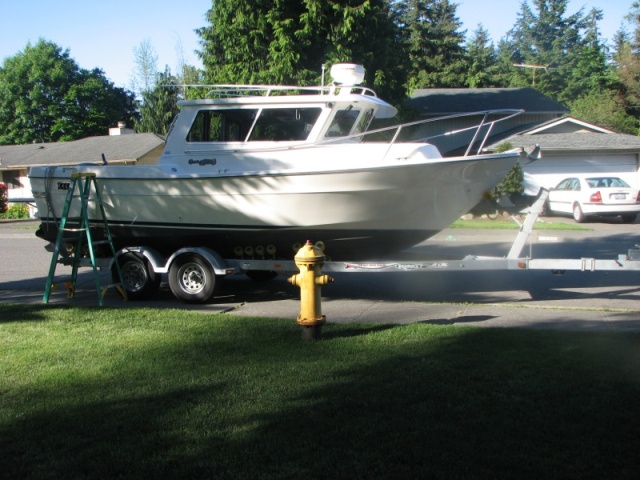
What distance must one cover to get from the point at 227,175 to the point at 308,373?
4010 mm

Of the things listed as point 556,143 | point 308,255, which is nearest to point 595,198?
point 556,143

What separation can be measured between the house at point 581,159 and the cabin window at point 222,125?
64.3 ft

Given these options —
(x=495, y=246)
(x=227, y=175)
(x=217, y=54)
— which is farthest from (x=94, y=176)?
(x=217, y=54)

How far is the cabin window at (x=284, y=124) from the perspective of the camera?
10000mm

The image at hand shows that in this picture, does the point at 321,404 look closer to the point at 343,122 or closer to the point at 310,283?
the point at 310,283

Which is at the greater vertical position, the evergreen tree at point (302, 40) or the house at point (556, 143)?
the evergreen tree at point (302, 40)

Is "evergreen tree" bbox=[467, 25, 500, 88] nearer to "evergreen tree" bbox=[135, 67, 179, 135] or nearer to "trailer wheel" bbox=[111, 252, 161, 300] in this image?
"evergreen tree" bbox=[135, 67, 179, 135]

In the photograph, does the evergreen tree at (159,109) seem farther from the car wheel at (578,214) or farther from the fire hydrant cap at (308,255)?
the fire hydrant cap at (308,255)

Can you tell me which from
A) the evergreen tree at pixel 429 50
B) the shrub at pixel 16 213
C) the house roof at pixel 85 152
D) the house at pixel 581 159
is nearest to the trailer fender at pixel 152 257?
the house at pixel 581 159

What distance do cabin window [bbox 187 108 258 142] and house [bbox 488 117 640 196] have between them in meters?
19.6

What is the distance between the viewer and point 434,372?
19.9 ft

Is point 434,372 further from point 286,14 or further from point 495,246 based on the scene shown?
point 286,14

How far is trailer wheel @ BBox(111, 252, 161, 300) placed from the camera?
10242 millimetres

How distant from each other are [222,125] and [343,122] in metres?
1.73
